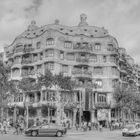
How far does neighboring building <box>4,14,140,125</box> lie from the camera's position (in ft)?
219

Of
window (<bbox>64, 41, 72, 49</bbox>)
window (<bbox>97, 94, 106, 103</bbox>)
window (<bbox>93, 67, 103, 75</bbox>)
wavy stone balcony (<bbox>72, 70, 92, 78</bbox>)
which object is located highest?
window (<bbox>64, 41, 72, 49</bbox>)

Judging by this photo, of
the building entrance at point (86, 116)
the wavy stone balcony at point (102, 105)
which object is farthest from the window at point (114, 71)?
the building entrance at point (86, 116)

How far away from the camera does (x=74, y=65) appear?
7031 cm

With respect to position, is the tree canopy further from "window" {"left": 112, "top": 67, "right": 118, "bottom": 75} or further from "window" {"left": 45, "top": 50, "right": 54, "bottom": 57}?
"window" {"left": 45, "top": 50, "right": 54, "bottom": 57}

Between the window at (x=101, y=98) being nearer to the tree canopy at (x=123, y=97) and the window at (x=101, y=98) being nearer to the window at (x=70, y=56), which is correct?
the tree canopy at (x=123, y=97)

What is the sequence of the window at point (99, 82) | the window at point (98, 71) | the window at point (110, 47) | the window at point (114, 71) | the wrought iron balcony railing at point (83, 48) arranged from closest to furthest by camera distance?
the wrought iron balcony railing at point (83, 48) → the window at point (99, 82) → the window at point (98, 71) → the window at point (114, 71) → the window at point (110, 47)

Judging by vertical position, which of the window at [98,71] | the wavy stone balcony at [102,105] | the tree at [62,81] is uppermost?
the window at [98,71]

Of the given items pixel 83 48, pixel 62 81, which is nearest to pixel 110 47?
pixel 83 48

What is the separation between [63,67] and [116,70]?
13.0 meters

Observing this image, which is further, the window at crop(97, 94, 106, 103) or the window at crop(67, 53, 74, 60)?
the window at crop(67, 53, 74, 60)

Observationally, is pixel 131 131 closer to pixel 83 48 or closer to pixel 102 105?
pixel 102 105

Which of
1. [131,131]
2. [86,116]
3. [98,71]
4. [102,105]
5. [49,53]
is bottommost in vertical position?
[131,131]

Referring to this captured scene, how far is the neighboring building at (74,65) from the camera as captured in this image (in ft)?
219

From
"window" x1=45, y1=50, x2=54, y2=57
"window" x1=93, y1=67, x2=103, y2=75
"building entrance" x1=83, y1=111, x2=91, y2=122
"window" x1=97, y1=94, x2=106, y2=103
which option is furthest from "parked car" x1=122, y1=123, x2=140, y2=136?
"window" x1=45, y1=50, x2=54, y2=57
